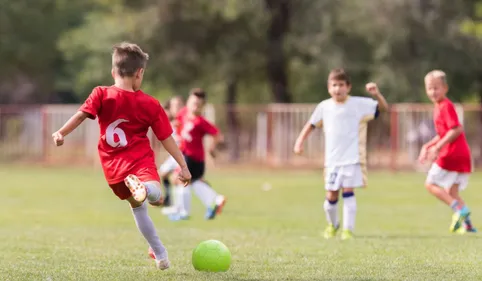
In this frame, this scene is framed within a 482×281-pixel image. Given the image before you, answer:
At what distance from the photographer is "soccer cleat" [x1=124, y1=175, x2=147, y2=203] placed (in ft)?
23.5

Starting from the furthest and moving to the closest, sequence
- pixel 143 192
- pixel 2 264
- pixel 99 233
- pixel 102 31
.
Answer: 1. pixel 102 31
2. pixel 99 233
3. pixel 2 264
4. pixel 143 192

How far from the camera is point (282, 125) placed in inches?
1220

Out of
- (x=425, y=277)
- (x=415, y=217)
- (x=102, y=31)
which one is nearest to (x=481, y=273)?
(x=425, y=277)

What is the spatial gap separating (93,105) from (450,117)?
5470 millimetres

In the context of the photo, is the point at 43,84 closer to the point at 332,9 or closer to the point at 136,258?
the point at 332,9

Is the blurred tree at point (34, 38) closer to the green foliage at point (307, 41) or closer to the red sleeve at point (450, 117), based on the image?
the green foliage at point (307, 41)

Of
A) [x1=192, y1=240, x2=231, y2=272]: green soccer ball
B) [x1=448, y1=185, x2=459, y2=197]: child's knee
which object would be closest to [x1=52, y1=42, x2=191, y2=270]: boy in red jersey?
[x1=192, y1=240, x2=231, y2=272]: green soccer ball

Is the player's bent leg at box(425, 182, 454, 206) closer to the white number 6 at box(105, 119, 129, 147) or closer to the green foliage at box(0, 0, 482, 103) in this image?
the white number 6 at box(105, 119, 129, 147)

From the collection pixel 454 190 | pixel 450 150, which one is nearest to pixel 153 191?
pixel 450 150

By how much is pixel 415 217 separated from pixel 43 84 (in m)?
40.1

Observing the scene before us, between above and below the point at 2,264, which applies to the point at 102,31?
above

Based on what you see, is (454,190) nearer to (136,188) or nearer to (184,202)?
(184,202)

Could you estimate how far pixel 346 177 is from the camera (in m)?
11.1

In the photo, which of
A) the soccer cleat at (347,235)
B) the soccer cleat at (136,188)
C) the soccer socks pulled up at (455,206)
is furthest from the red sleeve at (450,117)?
the soccer cleat at (136,188)
